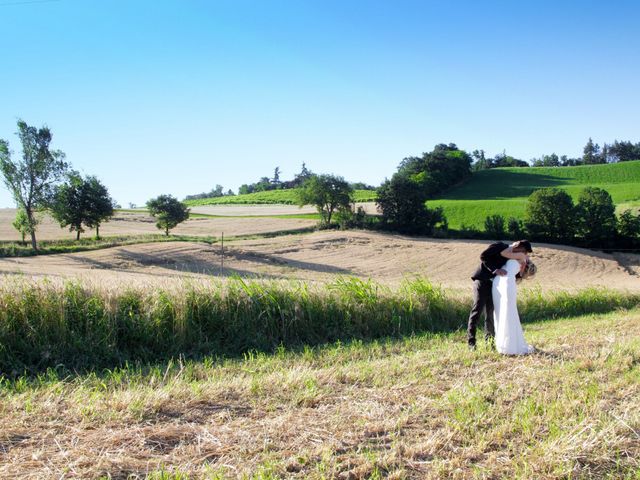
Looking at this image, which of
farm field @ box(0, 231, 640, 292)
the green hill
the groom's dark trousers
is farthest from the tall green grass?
the green hill

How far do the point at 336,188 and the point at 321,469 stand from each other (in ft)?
159

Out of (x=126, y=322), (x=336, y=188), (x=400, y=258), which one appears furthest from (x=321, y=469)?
(x=336, y=188)

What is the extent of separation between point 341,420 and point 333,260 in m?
35.1

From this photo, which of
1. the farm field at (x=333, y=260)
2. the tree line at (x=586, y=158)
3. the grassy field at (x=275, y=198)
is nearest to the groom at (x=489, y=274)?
the farm field at (x=333, y=260)

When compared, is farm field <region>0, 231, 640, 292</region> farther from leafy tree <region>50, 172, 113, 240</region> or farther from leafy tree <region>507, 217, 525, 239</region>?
leafy tree <region>50, 172, 113, 240</region>

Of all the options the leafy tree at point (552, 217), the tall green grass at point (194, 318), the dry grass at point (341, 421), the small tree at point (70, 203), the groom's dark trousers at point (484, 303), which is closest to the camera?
the dry grass at point (341, 421)

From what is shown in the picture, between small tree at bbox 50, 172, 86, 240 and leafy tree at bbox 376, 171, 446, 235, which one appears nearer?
small tree at bbox 50, 172, 86, 240

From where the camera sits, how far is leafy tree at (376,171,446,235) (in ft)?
167

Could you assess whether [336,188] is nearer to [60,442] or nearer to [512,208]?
[512,208]

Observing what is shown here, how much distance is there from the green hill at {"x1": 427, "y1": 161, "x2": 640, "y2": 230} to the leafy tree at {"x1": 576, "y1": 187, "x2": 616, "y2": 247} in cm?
1052

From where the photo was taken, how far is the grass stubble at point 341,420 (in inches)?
148

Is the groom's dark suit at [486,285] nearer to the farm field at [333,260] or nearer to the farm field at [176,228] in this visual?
the farm field at [333,260]

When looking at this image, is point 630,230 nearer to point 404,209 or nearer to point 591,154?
point 404,209

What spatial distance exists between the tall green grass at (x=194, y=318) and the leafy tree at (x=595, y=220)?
136 ft
